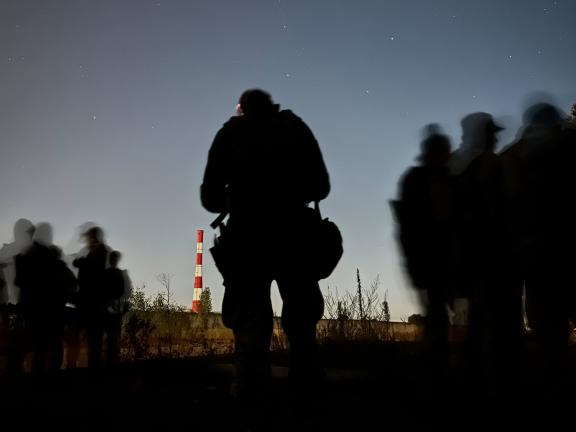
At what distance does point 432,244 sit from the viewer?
3650mm

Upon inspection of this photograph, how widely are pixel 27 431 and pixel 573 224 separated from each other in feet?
10.7

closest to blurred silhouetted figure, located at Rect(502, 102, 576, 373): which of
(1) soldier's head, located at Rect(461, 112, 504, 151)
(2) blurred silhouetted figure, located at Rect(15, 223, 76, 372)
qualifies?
(1) soldier's head, located at Rect(461, 112, 504, 151)

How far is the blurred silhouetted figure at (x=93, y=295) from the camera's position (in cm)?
619

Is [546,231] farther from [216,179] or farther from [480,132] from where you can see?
[216,179]

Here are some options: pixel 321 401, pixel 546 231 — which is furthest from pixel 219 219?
pixel 546 231

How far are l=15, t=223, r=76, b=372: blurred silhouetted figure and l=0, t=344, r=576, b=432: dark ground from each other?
4.29 ft

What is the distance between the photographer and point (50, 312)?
609cm

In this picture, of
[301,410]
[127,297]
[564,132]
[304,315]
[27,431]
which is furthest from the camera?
[127,297]

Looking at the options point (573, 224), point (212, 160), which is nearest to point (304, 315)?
point (212, 160)

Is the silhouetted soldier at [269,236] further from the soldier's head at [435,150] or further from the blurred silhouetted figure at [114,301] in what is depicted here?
the blurred silhouetted figure at [114,301]

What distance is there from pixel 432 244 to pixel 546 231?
79 cm

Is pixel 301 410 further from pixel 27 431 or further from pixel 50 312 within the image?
pixel 50 312

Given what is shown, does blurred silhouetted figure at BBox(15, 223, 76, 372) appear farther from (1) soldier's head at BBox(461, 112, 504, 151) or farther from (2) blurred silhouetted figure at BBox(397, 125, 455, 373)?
(1) soldier's head at BBox(461, 112, 504, 151)

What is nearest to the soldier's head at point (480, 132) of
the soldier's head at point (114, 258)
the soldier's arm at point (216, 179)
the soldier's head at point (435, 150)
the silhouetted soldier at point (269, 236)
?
the soldier's head at point (435, 150)
